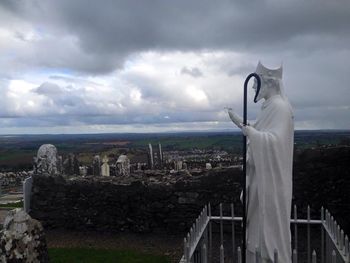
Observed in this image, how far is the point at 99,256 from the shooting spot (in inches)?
368

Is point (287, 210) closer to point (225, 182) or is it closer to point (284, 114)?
→ point (284, 114)

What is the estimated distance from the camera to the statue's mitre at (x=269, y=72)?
4.32 m

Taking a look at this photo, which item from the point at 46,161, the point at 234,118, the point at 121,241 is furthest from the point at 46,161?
the point at 234,118

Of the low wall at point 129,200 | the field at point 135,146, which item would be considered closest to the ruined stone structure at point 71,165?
the field at point 135,146

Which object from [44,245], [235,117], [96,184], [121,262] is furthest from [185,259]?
[96,184]

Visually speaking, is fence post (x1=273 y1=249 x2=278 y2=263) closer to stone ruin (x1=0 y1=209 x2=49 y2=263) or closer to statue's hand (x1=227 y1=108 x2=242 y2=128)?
statue's hand (x1=227 y1=108 x2=242 y2=128)

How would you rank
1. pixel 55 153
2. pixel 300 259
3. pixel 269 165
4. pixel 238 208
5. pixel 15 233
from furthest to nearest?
pixel 55 153 < pixel 238 208 < pixel 300 259 < pixel 15 233 < pixel 269 165

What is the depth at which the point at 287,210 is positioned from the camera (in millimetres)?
4176

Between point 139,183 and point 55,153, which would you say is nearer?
point 139,183

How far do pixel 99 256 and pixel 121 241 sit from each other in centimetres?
146

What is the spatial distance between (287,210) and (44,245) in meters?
3.20

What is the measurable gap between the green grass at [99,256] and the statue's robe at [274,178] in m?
5.05

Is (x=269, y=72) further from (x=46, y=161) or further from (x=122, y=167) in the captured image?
(x=122, y=167)

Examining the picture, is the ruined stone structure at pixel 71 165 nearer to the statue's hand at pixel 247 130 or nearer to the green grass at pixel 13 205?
the green grass at pixel 13 205
